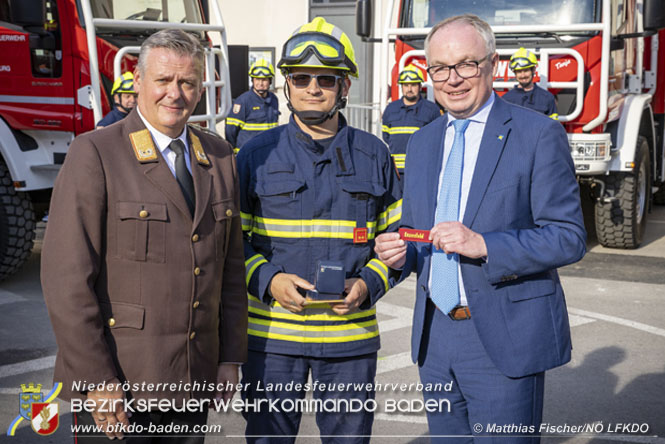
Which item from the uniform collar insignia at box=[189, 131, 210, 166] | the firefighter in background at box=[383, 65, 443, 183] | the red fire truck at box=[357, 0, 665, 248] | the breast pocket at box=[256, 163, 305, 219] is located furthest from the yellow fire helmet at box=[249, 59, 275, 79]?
the uniform collar insignia at box=[189, 131, 210, 166]

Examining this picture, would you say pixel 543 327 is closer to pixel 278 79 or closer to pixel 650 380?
pixel 650 380

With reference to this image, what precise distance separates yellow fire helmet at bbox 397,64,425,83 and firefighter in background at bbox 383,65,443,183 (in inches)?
3.3

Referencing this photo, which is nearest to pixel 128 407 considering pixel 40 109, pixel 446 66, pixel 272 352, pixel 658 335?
pixel 272 352

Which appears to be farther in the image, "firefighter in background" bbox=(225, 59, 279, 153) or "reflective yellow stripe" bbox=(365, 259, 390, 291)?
"firefighter in background" bbox=(225, 59, 279, 153)

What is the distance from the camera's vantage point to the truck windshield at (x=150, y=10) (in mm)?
7493

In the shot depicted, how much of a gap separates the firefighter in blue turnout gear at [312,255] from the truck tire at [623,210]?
680 centimetres

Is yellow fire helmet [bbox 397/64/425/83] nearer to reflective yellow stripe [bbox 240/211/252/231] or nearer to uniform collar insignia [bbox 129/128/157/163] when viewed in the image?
reflective yellow stripe [bbox 240/211/252/231]

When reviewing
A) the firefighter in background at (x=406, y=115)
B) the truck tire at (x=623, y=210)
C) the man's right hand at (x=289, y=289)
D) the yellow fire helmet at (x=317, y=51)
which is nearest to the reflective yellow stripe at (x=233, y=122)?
the firefighter in background at (x=406, y=115)

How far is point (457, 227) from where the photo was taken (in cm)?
250

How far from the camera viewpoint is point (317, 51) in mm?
2883

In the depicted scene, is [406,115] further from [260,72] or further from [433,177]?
[433,177]

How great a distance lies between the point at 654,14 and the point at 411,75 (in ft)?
8.62

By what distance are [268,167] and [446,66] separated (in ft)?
2.50

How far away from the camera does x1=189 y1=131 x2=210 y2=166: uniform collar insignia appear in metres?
2.60
